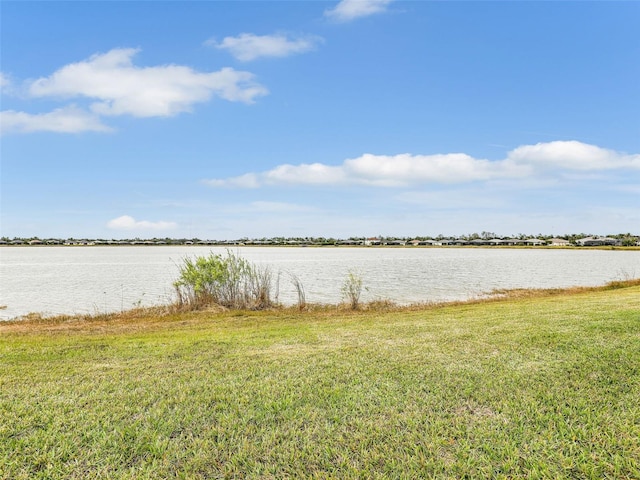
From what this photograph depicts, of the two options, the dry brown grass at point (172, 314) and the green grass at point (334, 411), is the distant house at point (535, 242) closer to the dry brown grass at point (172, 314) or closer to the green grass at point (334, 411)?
the dry brown grass at point (172, 314)

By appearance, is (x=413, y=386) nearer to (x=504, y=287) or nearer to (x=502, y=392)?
(x=502, y=392)

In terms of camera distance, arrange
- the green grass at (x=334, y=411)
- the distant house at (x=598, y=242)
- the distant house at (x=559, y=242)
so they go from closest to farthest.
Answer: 1. the green grass at (x=334, y=411)
2. the distant house at (x=598, y=242)
3. the distant house at (x=559, y=242)

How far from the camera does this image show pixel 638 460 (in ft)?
11.6

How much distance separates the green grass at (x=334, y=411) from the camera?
3574mm

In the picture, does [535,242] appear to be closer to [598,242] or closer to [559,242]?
[559,242]

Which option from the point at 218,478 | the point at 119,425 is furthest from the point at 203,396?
the point at 218,478

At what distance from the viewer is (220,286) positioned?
2006 centimetres

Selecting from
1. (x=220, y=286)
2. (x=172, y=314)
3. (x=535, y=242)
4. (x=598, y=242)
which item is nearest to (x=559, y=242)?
(x=535, y=242)

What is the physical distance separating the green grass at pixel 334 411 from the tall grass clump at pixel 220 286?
39.8 feet

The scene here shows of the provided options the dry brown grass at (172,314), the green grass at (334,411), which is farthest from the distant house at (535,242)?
the green grass at (334,411)

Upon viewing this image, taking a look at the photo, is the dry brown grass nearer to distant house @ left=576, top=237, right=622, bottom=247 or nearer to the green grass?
the green grass

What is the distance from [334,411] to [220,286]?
16.3 m

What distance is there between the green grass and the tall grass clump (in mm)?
12139

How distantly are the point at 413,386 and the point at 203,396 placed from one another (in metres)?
2.53
